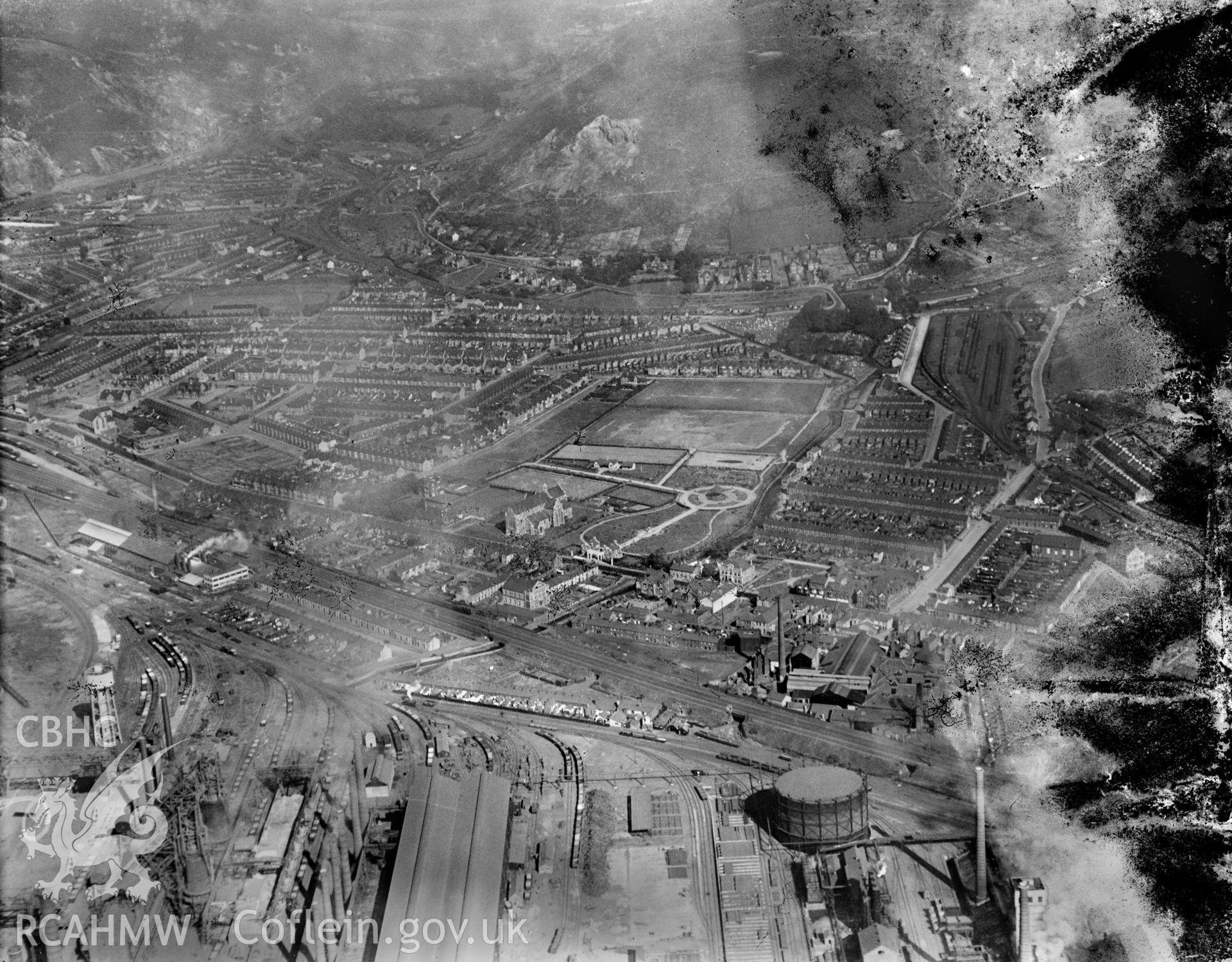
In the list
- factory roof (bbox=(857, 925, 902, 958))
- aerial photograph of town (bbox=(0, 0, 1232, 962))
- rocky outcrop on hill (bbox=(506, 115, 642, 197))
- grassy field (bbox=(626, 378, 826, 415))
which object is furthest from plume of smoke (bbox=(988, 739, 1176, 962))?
rocky outcrop on hill (bbox=(506, 115, 642, 197))

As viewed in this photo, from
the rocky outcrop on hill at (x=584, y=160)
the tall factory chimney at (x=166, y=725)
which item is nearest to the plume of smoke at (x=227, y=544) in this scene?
the tall factory chimney at (x=166, y=725)

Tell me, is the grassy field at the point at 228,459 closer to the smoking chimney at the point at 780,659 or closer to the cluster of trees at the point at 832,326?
the cluster of trees at the point at 832,326

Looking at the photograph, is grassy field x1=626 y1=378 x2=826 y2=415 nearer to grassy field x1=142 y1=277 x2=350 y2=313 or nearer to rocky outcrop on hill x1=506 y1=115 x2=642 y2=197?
grassy field x1=142 y1=277 x2=350 y2=313

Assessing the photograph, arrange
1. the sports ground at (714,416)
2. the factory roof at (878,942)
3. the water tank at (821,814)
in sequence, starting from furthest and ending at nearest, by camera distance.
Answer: the sports ground at (714,416) → the water tank at (821,814) → the factory roof at (878,942)

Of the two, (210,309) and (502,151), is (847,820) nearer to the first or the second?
(210,309)

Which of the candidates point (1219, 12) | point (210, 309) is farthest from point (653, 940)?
point (210, 309)
